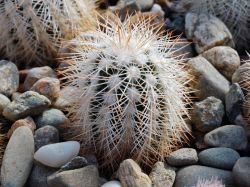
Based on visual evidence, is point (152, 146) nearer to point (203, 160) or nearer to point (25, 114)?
point (203, 160)

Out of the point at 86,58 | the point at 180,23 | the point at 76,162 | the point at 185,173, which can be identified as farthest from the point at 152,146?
the point at 180,23

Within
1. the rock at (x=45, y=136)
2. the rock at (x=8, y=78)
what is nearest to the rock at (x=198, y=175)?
the rock at (x=45, y=136)

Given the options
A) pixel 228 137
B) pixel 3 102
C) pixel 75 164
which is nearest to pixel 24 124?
pixel 3 102

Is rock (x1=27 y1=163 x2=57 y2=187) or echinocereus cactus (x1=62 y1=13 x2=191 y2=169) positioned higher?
echinocereus cactus (x1=62 y1=13 x2=191 y2=169)

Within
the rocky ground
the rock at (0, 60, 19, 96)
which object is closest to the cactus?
the rocky ground

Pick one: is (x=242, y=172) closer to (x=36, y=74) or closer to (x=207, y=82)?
(x=207, y=82)

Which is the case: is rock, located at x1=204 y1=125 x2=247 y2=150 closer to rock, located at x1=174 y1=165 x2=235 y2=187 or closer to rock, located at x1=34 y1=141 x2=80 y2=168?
rock, located at x1=174 y1=165 x2=235 y2=187
